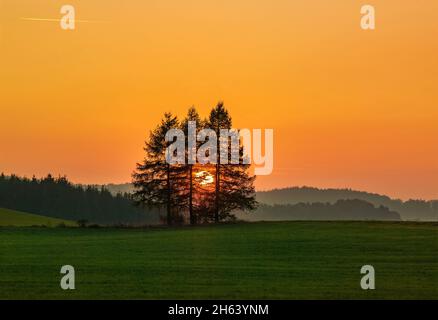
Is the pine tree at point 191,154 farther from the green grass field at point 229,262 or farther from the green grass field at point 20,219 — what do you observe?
the green grass field at point 20,219

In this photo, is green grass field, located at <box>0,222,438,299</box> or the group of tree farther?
the group of tree

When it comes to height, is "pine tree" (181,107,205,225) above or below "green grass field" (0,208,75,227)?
above

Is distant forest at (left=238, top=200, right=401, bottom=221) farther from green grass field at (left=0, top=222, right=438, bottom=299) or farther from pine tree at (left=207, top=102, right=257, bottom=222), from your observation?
green grass field at (left=0, top=222, right=438, bottom=299)

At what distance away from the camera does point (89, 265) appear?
3800cm

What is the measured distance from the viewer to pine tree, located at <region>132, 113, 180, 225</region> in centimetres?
8369

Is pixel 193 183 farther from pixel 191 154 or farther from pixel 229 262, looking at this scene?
pixel 229 262

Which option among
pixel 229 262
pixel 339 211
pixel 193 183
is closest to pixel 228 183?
pixel 193 183

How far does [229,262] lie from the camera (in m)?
39.4

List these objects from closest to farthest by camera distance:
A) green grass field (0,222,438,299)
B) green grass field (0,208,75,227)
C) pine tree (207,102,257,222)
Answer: green grass field (0,222,438,299) < pine tree (207,102,257,222) < green grass field (0,208,75,227)

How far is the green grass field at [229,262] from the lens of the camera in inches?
1105

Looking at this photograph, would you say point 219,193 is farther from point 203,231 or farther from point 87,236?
point 87,236

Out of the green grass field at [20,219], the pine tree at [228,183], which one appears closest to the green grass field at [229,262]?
the pine tree at [228,183]

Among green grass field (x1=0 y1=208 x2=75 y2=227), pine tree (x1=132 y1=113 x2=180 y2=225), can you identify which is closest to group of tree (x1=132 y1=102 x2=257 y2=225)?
pine tree (x1=132 y1=113 x2=180 y2=225)

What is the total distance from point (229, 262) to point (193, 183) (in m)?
43.1
